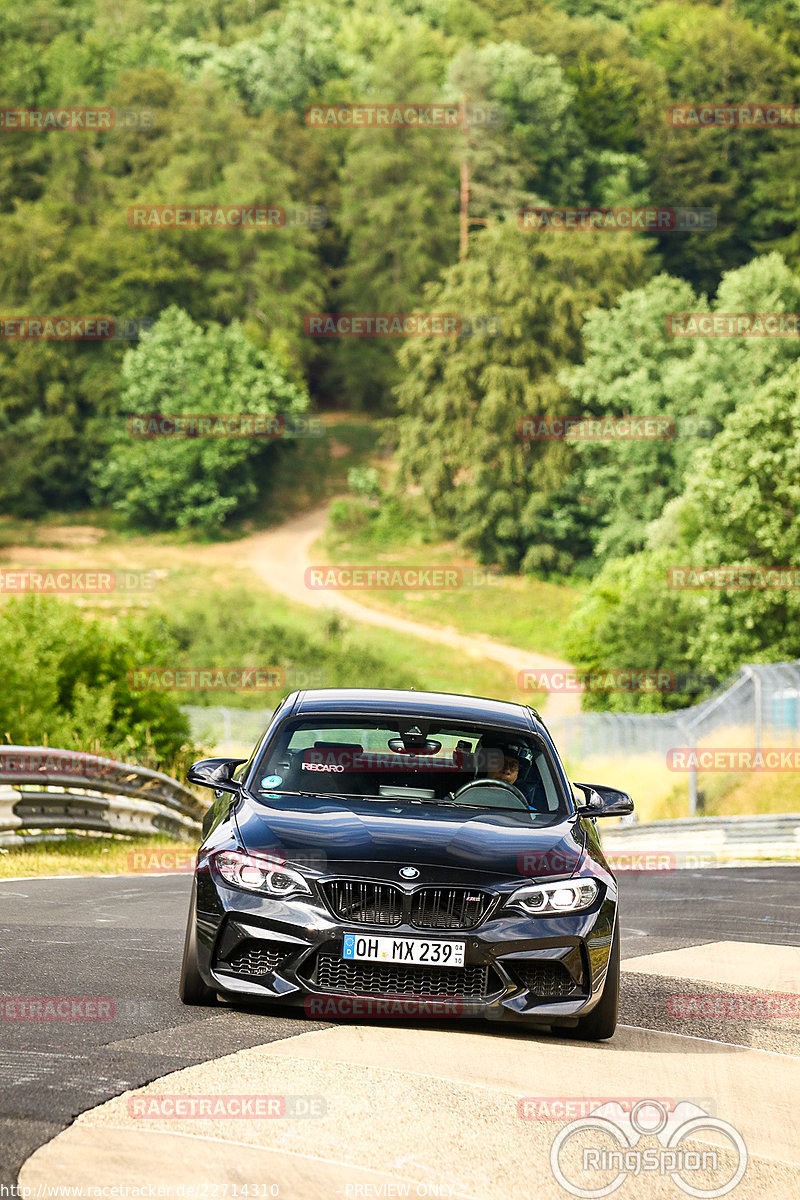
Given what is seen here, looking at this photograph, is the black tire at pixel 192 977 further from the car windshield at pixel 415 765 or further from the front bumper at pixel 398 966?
the car windshield at pixel 415 765

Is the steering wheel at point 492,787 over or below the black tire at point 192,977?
over

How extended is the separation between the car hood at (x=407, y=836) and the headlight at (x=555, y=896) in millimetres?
66

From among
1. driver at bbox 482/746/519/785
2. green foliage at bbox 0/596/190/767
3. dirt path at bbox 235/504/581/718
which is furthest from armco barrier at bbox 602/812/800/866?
dirt path at bbox 235/504/581/718

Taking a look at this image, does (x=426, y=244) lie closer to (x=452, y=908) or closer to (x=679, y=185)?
(x=679, y=185)

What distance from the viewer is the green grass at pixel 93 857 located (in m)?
16.6

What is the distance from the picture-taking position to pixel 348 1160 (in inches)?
209

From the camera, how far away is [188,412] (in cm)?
9275

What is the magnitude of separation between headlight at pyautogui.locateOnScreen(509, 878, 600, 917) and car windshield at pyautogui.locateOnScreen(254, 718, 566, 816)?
85 centimetres

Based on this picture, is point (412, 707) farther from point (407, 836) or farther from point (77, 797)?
point (77, 797)

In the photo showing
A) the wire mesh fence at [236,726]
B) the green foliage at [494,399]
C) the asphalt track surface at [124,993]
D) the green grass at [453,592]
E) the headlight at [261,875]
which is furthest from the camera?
the green foliage at [494,399]

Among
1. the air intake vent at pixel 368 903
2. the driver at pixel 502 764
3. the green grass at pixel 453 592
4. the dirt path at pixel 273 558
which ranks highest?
the air intake vent at pixel 368 903

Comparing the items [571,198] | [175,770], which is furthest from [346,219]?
[175,770]

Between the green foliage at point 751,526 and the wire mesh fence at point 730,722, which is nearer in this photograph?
the wire mesh fence at point 730,722

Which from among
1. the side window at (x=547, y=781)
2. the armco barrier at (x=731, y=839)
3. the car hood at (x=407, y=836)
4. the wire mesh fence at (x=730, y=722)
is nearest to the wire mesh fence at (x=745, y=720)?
the wire mesh fence at (x=730, y=722)
